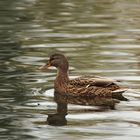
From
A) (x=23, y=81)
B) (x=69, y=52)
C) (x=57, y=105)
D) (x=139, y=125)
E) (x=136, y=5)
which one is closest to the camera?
(x=139, y=125)

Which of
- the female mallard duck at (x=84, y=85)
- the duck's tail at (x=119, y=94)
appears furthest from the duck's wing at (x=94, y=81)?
the duck's tail at (x=119, y=94)

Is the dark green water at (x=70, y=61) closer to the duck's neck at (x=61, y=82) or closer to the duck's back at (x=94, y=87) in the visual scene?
the duck's neck at (x=61, y=82)

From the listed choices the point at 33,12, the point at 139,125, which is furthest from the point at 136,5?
the point at 139,125

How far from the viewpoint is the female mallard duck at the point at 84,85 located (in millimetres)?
14484

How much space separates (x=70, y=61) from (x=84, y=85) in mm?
3471

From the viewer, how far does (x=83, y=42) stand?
71.5ft

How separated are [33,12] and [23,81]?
44.5 feet

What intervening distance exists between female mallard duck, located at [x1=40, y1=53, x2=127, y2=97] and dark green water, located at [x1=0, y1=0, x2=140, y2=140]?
0.26m

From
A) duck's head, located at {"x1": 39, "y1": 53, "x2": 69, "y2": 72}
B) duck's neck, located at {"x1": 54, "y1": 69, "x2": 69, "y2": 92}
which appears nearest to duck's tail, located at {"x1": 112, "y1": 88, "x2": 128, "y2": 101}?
duck's neck, located at {"x1": 54, "y1": 69, "x2": 69, "y2": 92}

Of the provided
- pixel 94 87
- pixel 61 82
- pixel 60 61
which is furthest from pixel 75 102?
pixel 60 61

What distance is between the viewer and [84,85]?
1484 cm

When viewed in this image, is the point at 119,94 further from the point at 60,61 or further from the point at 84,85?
the point at 60,61

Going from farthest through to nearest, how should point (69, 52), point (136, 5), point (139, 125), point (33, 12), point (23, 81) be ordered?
point (136, 5) < point (33, 12) < point (69, 52) < point (23, 81) < point (139, 125)

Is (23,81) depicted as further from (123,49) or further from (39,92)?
(123,49)
